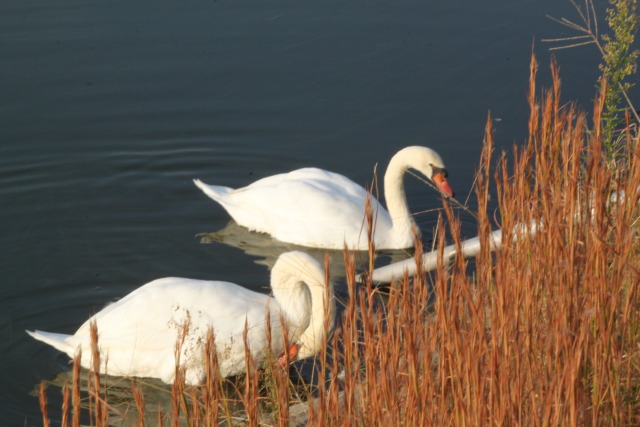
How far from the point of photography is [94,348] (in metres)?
2.15

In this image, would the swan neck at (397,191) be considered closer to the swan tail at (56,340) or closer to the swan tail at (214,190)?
the swan tail at (214,190)

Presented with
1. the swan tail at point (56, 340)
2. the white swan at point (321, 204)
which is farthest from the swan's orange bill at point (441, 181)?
the swan tail at point (56, 340)

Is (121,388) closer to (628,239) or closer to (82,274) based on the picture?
(82,274)

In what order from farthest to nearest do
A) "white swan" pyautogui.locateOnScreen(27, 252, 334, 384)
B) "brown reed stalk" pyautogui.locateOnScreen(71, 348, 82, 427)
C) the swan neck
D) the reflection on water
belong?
the swan neck → the reflection on water → "white swan" pyautogui.locateOnScreen(27, 252, 334, 384) → "brown reed stalk" pyautogui.locateOnScreen(71, 348, 82, 427)

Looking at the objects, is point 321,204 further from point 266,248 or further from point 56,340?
point 56,340

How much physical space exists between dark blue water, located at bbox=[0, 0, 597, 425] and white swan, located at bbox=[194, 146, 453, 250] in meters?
0.28

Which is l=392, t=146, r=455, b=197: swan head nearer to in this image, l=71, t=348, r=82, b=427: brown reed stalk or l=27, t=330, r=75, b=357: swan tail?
l=27, t=330, r=75, b=357: swan tail

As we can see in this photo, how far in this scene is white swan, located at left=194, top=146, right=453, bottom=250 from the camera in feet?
22.9

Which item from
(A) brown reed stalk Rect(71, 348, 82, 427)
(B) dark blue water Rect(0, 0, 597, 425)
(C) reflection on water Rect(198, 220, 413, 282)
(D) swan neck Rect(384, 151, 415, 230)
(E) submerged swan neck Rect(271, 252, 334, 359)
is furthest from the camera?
(D) swan neck Rect(384, 151, 415, 230)

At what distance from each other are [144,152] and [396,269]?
2767 millimetres

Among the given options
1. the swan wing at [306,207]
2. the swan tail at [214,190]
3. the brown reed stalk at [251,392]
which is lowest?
the swan wing at [306,207]

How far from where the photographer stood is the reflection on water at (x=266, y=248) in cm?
694

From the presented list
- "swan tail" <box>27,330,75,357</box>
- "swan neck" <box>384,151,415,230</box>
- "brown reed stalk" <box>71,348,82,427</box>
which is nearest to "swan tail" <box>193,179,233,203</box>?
"swan neck" <box>384,151,415,230</box>

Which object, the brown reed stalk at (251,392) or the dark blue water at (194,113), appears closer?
the brown reed stalk at (251,392)
